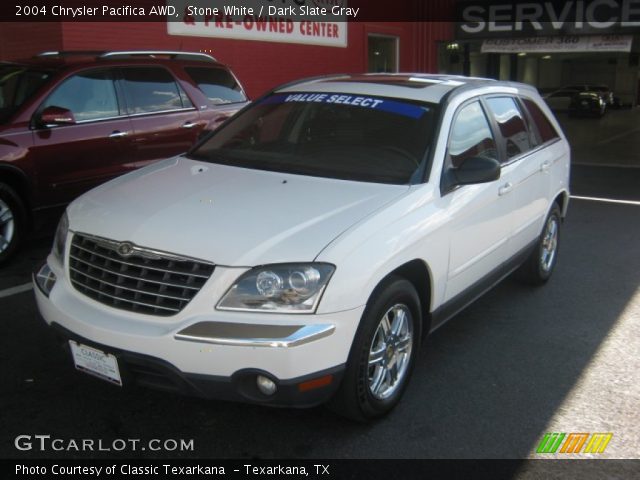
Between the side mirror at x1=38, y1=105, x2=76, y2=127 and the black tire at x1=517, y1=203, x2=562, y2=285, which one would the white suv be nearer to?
the black tire at x1=517, y1=203, x2=562, y2=285

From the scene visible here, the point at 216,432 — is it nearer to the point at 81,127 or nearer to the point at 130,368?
the point at 130,368

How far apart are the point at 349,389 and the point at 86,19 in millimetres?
8206

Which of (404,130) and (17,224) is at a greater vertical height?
(404,130)

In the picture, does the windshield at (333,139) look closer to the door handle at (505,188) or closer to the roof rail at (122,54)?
the door handle at (505,188)

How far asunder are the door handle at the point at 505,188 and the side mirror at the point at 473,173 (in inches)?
21.1

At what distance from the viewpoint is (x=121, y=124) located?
6133mm

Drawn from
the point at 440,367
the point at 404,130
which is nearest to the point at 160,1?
the point at 404,130

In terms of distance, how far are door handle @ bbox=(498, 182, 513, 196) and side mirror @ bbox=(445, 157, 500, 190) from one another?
54 centimetres

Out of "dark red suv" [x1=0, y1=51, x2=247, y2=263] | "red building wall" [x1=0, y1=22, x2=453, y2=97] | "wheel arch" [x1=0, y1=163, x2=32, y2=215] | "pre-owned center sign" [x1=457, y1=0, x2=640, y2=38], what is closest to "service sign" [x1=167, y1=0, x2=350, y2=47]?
"red building wall" [x1=0, y1=22, x2=453, y2=97]

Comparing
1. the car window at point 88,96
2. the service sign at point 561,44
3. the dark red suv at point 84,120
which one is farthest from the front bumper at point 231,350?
the service sign at point 561,44

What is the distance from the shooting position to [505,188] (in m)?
4.22

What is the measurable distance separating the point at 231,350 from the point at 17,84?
4451 millimetres

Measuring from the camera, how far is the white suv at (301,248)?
2699 mm

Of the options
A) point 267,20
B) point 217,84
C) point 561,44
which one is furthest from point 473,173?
point 561,44
